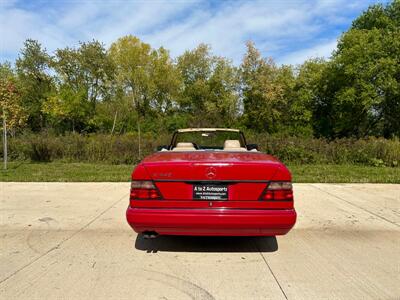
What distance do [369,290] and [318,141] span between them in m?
12.2

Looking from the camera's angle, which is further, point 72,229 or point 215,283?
point 72,229

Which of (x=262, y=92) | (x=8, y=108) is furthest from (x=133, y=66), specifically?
(x=8, y=108)

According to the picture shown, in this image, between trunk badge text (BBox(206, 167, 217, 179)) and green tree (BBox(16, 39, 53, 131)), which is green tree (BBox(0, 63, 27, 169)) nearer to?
trunk badge text (BBox(206, 167, 217, 179))

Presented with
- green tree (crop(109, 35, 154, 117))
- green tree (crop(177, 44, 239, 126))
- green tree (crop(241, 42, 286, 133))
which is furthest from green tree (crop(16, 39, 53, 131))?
green tree (crop(241, 42, 286, 133))

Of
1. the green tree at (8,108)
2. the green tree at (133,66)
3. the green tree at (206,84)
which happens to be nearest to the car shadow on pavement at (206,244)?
the green tree at (8,108)

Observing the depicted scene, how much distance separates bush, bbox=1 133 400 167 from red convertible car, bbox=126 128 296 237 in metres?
11.4

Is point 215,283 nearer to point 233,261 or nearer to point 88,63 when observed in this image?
point 233,261

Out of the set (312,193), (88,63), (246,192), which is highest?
(88,63)

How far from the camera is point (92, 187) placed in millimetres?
8445

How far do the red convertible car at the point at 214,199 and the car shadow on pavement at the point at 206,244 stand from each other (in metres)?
0.68

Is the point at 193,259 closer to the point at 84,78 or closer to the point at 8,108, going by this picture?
the point at 8,108

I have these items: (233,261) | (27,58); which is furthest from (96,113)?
(233,261)

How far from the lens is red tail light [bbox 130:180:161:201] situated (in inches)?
136

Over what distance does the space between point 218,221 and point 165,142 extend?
1326 centimetres
